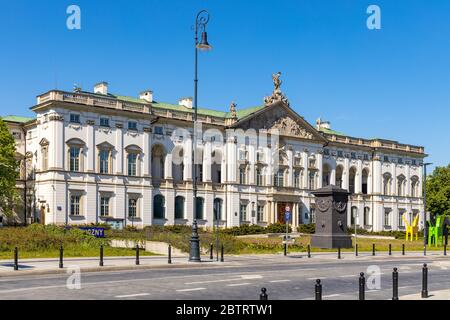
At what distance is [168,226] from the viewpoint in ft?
228

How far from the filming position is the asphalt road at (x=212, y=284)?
18.6 meters

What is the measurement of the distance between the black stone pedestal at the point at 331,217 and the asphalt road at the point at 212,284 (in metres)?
16.7

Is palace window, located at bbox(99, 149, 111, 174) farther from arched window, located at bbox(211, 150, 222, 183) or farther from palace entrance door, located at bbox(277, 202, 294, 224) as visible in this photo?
palace entrance door, located at bbox(277, 202, 294, 224)

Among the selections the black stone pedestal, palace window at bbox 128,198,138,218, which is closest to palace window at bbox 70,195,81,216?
palace window at bbox 128,198,138,218

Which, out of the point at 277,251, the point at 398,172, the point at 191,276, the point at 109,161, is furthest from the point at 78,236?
the point at 398,172

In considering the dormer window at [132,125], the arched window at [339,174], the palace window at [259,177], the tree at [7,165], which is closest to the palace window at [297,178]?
the palace window at [259,177]

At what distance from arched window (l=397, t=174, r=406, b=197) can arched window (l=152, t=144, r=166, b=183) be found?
145 feet

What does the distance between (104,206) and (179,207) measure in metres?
10.6

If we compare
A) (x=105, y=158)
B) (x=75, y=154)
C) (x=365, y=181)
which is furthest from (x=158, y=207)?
(x=365, y=181)

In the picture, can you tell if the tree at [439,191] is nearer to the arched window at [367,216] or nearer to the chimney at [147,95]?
the arched window at [367,216]

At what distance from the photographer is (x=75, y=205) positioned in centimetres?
6475

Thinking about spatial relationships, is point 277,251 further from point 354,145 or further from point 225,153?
point 354,145
